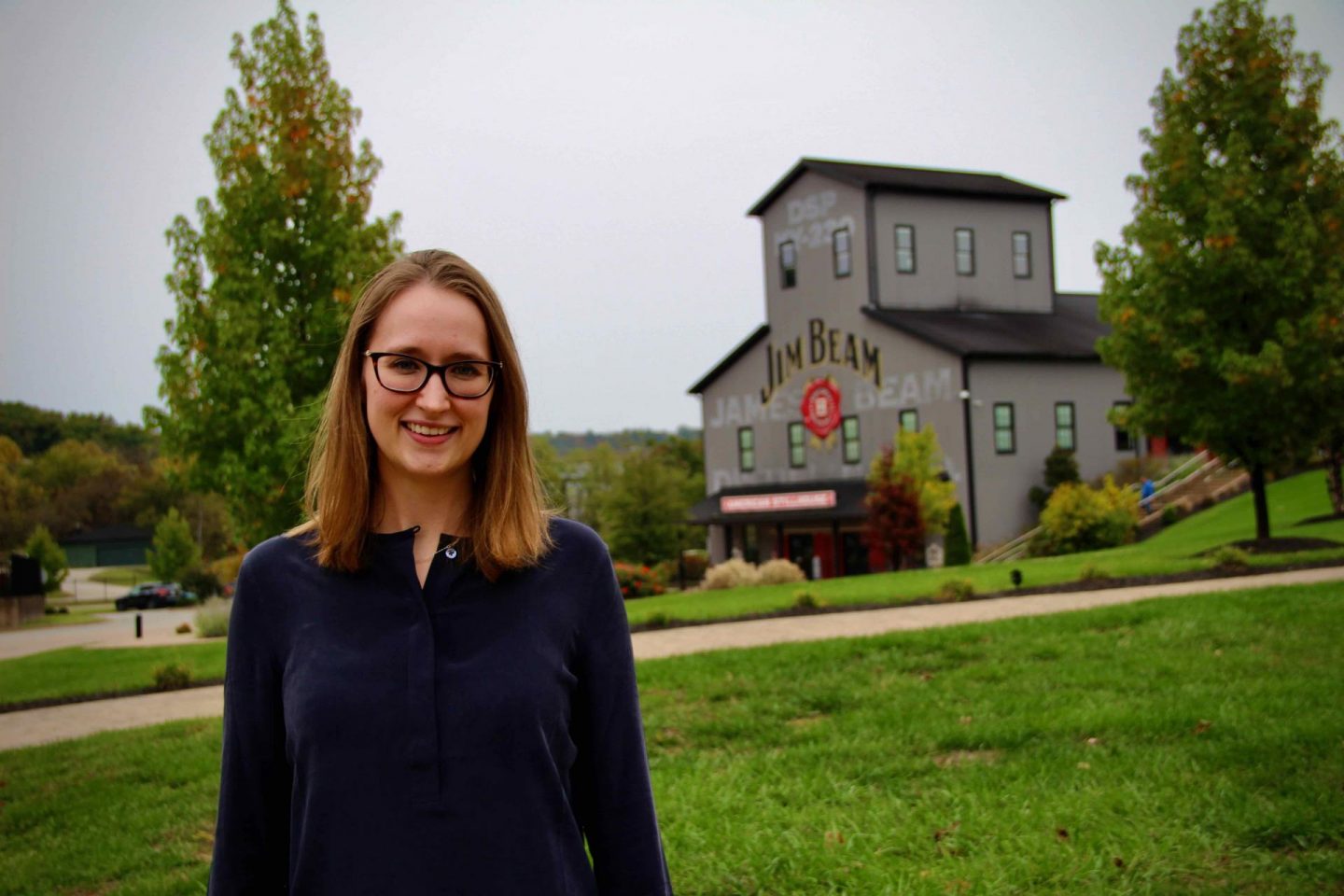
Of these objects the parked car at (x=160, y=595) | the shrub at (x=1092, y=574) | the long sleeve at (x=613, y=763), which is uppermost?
the long sleeve at (x=613, y=763)

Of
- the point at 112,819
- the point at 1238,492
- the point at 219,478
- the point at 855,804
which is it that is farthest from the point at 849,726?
the point at 1238,492

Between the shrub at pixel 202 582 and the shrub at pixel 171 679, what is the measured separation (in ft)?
92.7

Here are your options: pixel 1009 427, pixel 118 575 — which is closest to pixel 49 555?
pixel 118 575

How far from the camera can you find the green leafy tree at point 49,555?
15.7m

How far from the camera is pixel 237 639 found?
8.33ft

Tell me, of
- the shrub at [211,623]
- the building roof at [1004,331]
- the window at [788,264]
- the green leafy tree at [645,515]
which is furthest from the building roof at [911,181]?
the shrub at [211,623]

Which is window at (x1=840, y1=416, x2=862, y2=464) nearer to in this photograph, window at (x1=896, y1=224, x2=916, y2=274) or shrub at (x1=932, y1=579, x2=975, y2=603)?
window at (x1=896, y1=224, x2=916, y2=274)

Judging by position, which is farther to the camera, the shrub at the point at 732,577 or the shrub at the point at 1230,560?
the shrub at the point at 732,577

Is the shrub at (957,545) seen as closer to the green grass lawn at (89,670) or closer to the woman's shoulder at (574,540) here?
the green grass lawn at (89,670)

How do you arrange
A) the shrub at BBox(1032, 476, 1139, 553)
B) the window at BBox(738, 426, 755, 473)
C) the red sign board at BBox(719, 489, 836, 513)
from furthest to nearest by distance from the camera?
the window at BBox(738, 426, 755, 473) → the red sign board at BBox(719, 489, 836, 513) → the shrub at BBox(1032, 476, 1139, 553)

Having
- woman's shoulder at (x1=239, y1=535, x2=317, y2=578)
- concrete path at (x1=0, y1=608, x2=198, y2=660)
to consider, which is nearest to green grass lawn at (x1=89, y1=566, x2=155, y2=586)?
concrete path at (x1=0, y1=608, x2=198, y2=660)

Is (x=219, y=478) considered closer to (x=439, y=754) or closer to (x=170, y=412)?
(x=170, y=412)

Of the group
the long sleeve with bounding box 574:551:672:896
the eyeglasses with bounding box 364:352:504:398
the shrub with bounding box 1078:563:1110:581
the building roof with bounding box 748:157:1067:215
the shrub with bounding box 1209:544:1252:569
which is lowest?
the shrub with bounding box 1078:563:1110:581

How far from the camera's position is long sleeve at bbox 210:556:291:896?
2.51m
